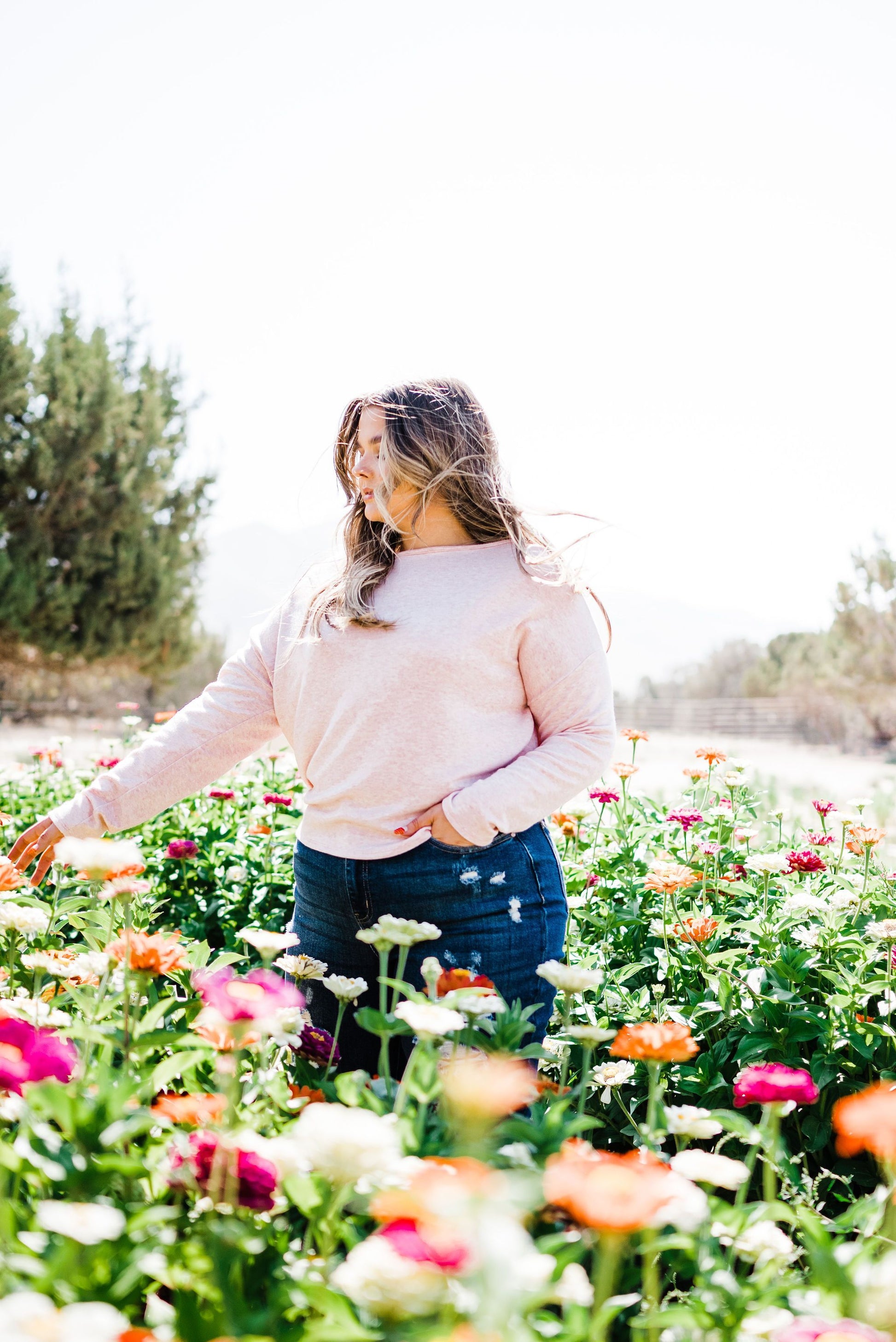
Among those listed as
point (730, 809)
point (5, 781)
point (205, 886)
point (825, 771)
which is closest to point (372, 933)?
point (730, 809)

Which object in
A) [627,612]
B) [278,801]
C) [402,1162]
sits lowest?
[627,612]

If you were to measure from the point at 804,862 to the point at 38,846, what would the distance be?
5.21 feet

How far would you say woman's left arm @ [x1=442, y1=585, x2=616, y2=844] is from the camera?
1574 millimetres

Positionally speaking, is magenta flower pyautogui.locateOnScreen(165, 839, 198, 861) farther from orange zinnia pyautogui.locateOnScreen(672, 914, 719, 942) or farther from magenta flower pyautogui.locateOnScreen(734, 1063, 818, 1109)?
magenta flower pyautogui.locateOnScreen(734, 1063, 818, 1109)

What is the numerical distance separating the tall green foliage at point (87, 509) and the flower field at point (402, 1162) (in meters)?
15.1

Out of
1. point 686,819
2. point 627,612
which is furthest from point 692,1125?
point 627,612

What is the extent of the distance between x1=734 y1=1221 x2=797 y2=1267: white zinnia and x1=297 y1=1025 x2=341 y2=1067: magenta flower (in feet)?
1.83

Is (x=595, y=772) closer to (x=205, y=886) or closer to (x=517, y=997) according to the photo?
(x=517, y=997)

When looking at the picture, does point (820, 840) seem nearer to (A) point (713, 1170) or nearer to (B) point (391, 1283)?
(A) point (713, 1170)

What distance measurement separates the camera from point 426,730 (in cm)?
163

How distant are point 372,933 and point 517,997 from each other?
0.55 m

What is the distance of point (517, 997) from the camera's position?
5.32 ft

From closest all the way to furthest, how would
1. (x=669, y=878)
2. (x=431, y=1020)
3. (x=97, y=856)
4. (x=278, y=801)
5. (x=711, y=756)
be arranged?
(x=431, y=1020) < (x=97, y=856) < (x=669, y=878) < (x=711, y=756) < (x=278, y=801)

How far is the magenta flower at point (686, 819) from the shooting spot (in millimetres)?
2432
